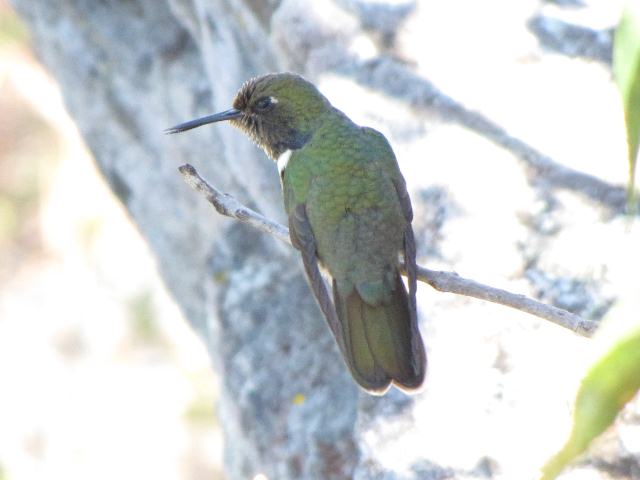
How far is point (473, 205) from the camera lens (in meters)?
3.37

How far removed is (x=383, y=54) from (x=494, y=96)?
50cm

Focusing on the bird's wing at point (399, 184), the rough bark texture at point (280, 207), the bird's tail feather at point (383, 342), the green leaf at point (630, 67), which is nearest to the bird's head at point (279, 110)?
the bird's wing at point (399, 184)

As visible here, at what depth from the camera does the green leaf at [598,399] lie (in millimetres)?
1143

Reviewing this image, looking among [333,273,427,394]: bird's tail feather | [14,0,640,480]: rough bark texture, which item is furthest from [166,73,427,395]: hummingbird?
[14,0,640,480]: rough bark texture

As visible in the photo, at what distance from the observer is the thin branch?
2.15 metres

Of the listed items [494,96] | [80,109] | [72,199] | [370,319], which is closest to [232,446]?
[370,319]

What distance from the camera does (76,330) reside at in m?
8.92

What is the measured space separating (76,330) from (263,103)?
19.1 ft

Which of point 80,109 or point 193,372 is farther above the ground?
point 80,109

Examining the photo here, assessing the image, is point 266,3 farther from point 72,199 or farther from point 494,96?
point 72,199

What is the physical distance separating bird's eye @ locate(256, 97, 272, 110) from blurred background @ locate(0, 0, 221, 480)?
443cm

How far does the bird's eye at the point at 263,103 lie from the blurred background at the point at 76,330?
14.5ft

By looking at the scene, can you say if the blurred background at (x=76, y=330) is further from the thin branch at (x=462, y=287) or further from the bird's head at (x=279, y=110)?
the thin branch at (x=462, y=287)

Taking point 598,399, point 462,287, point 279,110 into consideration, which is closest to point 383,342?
point 462,287
